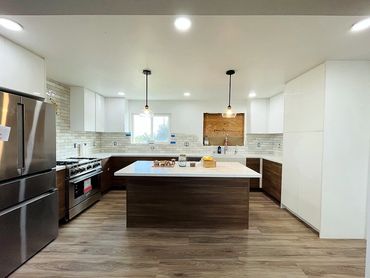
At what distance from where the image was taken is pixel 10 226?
6.64 ft

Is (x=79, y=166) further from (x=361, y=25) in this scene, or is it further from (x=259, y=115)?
(x=259, y=115)

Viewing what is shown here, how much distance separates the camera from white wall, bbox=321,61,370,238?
108 inches

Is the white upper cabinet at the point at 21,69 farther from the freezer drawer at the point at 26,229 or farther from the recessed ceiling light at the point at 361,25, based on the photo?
the recessed ceiling light at the point at 361,25

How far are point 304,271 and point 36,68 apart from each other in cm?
385

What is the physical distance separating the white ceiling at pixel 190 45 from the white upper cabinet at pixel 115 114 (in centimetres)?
175

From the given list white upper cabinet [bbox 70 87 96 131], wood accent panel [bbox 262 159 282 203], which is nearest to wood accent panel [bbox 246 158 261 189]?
wood accent panel [bbox 262 159 282 203]

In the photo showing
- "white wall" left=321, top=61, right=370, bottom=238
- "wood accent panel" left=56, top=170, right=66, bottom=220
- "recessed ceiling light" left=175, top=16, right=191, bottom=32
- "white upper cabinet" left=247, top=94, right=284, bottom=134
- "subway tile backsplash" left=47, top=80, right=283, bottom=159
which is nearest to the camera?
"recessed ceiling light" left=175, top=16, right=191, bottom=32

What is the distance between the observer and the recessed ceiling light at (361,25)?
1.79m

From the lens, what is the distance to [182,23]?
1846 mm

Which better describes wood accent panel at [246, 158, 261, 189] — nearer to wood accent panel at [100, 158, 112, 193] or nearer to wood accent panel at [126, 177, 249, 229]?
wood accent panel at [126, 177, 249, 229]

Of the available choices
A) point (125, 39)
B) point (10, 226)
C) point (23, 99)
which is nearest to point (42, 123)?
point (23, 99)

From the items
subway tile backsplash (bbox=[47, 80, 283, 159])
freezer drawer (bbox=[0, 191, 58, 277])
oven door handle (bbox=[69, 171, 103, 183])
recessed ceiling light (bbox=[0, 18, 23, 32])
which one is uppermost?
recessed ceiling light (bbox=[0, 18, 23, 32])

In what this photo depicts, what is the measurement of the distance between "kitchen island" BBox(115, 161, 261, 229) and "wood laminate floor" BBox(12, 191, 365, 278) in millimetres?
157

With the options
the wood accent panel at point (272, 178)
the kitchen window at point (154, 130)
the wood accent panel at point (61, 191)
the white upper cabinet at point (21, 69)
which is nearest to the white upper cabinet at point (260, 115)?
the wood accent panel at point (272, 178)
